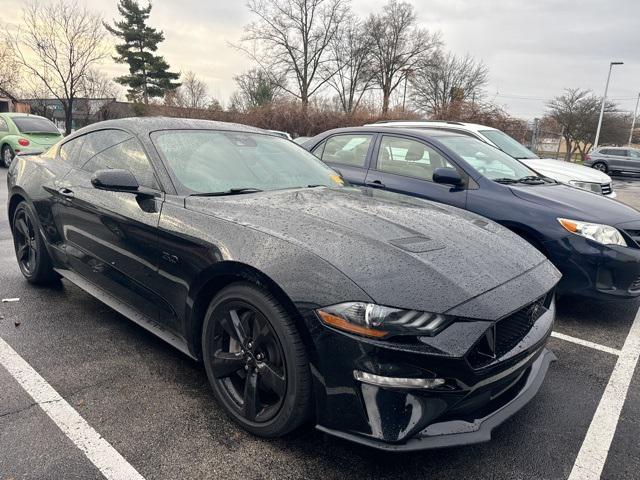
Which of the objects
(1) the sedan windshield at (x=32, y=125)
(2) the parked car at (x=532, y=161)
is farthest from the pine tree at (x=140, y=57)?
(2) the parked car at (x=532, y=161)

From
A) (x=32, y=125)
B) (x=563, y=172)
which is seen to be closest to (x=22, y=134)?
(x=32, y=125)

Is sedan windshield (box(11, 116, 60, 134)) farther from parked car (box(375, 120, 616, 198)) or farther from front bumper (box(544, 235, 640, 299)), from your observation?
front bumper (box(544, 235, 640, 299))

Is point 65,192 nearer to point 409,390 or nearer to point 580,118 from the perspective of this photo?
point 409,390

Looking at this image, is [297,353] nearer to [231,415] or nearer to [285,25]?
[231,415]

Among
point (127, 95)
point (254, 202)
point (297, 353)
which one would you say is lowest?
point (297, 353)

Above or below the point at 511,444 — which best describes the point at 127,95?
above

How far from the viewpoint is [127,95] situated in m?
41.9

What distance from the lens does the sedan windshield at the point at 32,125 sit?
12.7m

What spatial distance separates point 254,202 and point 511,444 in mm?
1776

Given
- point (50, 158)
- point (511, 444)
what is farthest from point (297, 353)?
point (50, 158)

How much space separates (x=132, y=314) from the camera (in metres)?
2.86

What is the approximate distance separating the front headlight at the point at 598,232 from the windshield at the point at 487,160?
96 centimetres

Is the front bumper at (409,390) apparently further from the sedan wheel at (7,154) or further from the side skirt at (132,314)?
the sedan wheel at (7,154)

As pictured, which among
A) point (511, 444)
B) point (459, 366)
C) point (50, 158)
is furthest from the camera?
point (50, 158)
